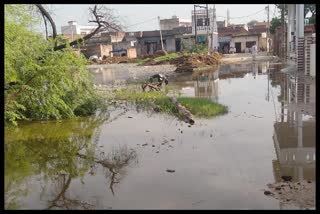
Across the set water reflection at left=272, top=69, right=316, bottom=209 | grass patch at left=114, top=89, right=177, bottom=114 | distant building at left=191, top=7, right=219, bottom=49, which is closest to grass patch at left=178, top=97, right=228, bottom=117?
grass patch at left=114, top=89, right=177, bottom=114

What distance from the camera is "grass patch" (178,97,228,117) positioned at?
41.2 ft

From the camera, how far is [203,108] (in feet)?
42.7

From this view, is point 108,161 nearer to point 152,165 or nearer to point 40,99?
point 152,165

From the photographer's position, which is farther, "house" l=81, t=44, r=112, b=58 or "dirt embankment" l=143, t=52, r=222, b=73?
"house" l=81, t=44, r=112, b=58

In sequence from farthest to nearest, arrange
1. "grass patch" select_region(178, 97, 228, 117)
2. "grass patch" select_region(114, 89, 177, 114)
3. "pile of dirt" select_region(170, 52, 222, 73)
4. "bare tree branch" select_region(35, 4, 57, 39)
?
1. "pile of dirt" select_region(170, 52, 222, 73)
2. "bare tree branch" select_region(35, 4, 57, 39)
3. "grass patch" select_region(114, 89, 177, 114)
4. "grass patch" select_region(178, 97, 228, 117)

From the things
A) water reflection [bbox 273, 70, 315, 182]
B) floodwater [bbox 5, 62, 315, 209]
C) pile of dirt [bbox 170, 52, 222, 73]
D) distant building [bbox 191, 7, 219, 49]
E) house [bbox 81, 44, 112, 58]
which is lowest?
floodwater [bbox 5, 62, 315, 209]

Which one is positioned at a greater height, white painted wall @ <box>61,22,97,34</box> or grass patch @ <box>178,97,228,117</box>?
white painted wall @ <box>61,22,97,34</box>

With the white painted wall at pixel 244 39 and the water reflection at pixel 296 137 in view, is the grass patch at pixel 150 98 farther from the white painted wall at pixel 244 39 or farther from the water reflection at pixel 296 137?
the white painted wall at pixel 244 39

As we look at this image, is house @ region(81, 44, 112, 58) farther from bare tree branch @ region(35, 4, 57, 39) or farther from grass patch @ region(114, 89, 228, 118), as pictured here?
bare tree branch @ region(35, 4, 57, 39)

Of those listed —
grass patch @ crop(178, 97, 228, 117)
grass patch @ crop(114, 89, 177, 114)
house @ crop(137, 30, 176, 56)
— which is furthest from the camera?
house @ crop(137, 30, 176, 56)

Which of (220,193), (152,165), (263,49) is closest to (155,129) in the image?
(152,165)

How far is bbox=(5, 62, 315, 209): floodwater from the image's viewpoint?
20.2 feet

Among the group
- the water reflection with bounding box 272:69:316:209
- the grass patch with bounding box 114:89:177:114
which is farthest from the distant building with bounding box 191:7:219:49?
the water reflection with bounding box 272:69:316:209
